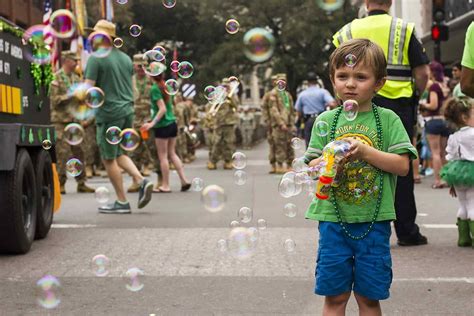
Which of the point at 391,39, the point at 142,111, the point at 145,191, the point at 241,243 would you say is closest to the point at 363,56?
the point at 241,243

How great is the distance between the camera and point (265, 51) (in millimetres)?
7223

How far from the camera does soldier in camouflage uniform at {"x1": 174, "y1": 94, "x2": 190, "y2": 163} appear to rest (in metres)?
19.1

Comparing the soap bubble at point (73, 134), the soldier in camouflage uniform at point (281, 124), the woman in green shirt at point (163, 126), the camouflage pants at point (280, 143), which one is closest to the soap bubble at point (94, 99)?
the soap bubble at point (73, 134)

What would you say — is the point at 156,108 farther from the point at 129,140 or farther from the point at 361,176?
the point at 361,176

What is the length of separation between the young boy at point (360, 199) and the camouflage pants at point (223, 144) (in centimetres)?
1398

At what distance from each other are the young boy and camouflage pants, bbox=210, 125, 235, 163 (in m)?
14.0

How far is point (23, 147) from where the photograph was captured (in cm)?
693

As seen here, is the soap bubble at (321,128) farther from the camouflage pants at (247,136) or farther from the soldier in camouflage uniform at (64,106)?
the camouflage pants at (247,136)

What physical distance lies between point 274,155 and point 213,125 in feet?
7.30

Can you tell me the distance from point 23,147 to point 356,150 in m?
3.97

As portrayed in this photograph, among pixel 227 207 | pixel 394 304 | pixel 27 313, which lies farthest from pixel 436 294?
pixel 227 207

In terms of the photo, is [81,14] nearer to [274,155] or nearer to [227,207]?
[274,155]

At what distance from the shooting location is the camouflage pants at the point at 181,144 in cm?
1906

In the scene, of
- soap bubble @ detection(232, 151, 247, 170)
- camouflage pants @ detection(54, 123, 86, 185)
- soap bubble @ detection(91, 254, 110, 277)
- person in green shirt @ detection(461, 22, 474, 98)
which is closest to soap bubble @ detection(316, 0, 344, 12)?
soap bubble @ detection(232, 151, 247, 170)
